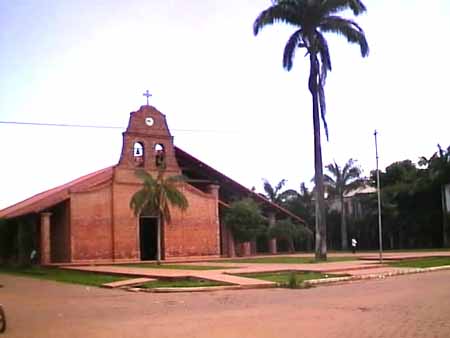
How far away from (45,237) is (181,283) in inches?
804

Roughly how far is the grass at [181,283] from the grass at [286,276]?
2133 millimetres

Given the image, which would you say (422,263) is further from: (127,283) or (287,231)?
(287,231)

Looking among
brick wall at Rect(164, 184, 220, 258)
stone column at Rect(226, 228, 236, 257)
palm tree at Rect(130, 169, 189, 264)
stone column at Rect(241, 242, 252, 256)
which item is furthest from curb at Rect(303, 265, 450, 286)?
stone column at Rect(241, 242, 252, 256)

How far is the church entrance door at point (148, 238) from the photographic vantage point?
4586cm

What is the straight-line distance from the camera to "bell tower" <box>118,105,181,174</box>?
143ft

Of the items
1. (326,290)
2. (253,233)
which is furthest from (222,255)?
(326,290)

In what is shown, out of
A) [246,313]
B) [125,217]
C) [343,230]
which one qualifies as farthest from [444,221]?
[246,313]

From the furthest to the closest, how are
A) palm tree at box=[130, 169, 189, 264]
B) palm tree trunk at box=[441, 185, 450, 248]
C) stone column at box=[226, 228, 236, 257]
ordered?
palm tree trunk at box=[441, 185, 450, 248], stone column at box=[226, 228, 236, 257], palm tree at box=[130, 169, 189, 264]

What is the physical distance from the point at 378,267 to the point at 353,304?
14.3 meters

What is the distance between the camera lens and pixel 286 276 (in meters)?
24.2

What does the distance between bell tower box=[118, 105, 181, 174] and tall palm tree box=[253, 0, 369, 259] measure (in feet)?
37.0

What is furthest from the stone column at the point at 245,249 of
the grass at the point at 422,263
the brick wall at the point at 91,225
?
the grass at the point at 422,263

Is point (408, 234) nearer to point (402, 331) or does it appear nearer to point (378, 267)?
point (378, 267)

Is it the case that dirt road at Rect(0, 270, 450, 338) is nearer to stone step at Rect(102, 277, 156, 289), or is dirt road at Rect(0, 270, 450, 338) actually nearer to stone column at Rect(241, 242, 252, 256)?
stone step at Rect(102, 277, 156, 289)
